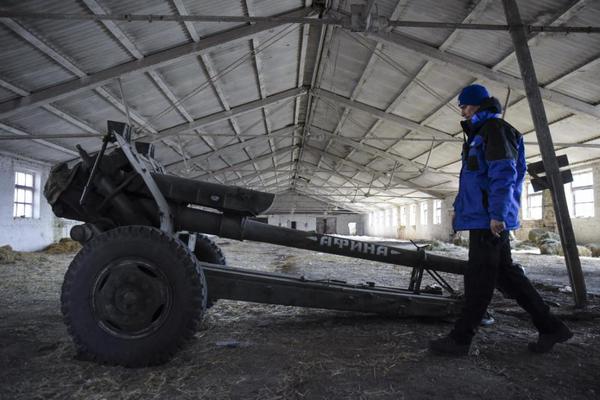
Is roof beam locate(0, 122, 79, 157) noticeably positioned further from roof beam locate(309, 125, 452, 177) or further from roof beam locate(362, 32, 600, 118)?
roof beam locate(309, 125, 452, 177)

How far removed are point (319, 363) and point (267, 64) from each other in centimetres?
959

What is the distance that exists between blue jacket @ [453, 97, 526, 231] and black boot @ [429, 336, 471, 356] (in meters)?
0.74

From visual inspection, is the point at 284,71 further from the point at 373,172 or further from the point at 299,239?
the point at 373,172

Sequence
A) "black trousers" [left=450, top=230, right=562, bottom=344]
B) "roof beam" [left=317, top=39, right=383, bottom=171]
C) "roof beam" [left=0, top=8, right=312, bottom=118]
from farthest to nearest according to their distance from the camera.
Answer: "roof beam" [left=317, top=39, right=383, bottom=171]
"roof beam" [left=0, top=8, right=312, bottom=118]
"black trousers" [left=450, top=230, right=562, bottom=344]

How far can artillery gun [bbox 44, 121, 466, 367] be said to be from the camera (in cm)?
211

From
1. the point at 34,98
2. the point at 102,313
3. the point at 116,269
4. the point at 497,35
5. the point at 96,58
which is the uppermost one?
the point at 497,35

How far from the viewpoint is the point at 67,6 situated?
6.04m

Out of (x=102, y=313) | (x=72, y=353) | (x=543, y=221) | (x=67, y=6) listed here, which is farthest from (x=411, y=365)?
(x=543, y=221)

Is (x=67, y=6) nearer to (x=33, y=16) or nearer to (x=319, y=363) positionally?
(x=33, y=16)

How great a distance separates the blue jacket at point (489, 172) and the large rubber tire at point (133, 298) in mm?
1791

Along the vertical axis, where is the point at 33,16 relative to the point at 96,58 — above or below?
below

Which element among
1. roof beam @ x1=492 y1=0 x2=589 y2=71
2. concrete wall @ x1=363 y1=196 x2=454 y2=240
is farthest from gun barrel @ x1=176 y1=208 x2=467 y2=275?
concrete wall @ x1=363 y1=196 x2=454 y2=240

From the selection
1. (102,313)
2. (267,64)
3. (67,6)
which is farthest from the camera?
(267,64)

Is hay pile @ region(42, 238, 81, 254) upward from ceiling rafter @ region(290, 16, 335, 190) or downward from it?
downward
